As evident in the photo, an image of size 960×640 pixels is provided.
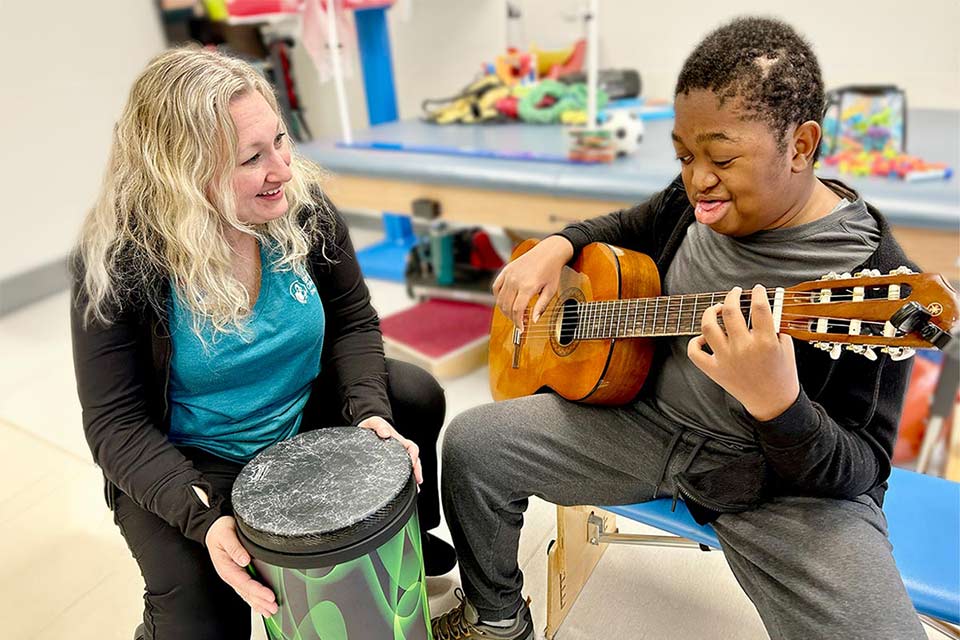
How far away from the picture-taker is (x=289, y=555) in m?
0.84

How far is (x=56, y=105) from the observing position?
2912 mm

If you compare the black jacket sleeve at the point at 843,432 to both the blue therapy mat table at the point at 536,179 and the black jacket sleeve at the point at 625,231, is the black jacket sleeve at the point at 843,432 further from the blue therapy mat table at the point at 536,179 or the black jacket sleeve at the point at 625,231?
the blue therapy mat table at the point at 536,179

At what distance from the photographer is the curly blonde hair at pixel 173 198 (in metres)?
0.97

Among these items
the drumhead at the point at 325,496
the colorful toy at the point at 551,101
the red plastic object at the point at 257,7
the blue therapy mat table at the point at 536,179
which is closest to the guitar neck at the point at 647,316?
the drumhead at the point at 325,496

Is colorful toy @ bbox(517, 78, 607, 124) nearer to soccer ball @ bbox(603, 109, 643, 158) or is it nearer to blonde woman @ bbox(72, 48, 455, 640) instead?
soccer ball @ bbox(603, 109, 643, 158)

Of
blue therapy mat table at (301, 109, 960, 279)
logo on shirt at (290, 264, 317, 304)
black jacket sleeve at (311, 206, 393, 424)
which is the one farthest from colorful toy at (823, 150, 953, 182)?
logo on shirt at (290, 264, 317, 304)

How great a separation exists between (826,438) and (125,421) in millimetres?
974

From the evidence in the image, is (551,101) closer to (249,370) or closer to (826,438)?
(249,370)

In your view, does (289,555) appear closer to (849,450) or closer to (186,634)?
(186,634)

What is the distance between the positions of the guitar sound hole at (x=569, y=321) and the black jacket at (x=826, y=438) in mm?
326

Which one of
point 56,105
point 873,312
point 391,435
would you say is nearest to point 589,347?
point 391,435

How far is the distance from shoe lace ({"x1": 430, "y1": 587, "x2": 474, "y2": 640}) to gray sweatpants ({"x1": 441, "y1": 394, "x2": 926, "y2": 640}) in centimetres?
5

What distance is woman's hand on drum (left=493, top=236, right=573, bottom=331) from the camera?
Result: 1226mm

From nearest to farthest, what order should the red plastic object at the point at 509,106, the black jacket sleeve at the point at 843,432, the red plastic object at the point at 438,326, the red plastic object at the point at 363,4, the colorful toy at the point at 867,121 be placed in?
the black jacket sleeve at the point at 843,432, the colorful toy at the point at 867,121, the red plastic object at the point at 438,326, the red plastic object at the point at 363,4, the red plastic object at the point at 509,106
